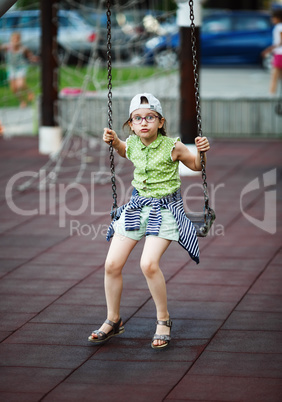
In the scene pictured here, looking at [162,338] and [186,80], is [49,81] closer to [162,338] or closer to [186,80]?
[186,80]

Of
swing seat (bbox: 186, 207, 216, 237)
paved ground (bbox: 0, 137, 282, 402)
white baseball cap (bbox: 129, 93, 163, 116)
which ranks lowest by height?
paved ground (bbox: 0, 137, 282, 402)

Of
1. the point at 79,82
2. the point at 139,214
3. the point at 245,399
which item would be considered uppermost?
the point at 79,82

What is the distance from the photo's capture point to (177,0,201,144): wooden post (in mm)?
10711

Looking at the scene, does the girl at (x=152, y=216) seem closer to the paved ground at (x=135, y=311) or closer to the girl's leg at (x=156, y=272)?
the girl's leg at (x=156, y=272)

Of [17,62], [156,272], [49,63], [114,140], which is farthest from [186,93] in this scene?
[156,272]

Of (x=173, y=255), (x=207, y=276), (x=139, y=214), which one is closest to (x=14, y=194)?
(x=173, y=255)

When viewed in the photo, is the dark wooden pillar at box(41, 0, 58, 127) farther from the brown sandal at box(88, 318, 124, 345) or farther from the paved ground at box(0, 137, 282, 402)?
the brown sandal at box(88, 318, 124, 345)

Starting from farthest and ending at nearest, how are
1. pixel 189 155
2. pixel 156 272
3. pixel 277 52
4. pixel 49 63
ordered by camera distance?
1. pixel 277 52
2. pixel 49 63
3. pixel 189 155
4. pixel 156 272

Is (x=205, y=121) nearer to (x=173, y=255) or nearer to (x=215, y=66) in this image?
(x=173, y=255)

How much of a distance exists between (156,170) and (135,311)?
1100mm

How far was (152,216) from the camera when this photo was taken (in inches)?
196

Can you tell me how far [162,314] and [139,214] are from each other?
60 cm

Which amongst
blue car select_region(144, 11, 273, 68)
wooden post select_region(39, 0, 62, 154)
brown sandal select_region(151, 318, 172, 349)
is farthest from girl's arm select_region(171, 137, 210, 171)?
blue car select_region(144, 11, 273, 68)

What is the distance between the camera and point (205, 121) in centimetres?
1425
